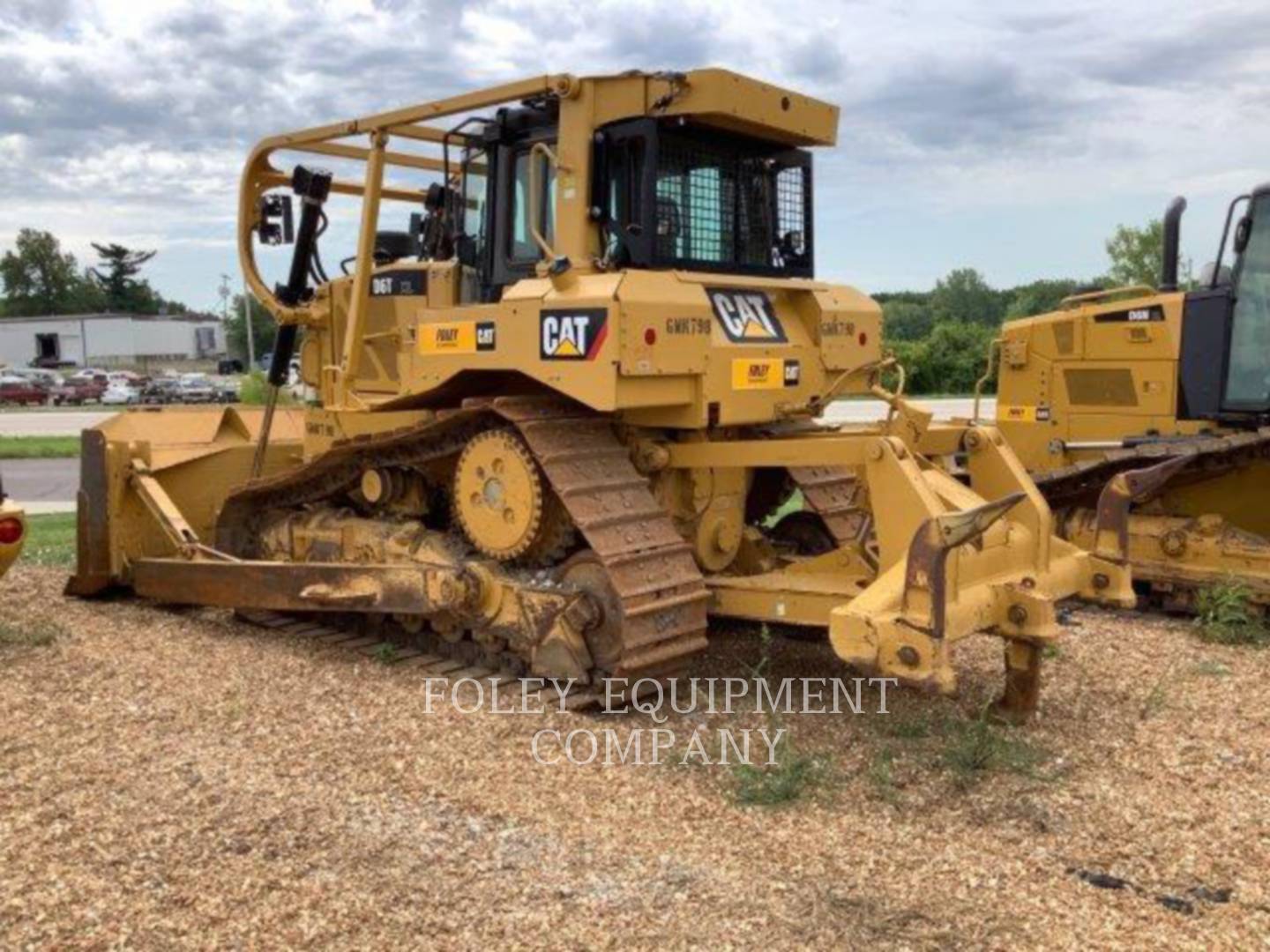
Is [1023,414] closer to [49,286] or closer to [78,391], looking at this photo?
[78,391]

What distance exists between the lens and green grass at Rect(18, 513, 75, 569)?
989 cm

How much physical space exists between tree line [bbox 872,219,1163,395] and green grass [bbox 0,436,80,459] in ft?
52.3

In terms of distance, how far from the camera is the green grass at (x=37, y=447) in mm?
23750

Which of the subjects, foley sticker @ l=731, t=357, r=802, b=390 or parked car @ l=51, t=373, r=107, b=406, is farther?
parked car @ l=51, t=373, r=107, b=406

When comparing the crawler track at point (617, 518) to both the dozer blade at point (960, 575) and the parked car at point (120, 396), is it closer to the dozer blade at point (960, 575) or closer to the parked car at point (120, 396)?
the dozer blade at point (960, 575)

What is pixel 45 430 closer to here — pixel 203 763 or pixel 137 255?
pixel 203 763

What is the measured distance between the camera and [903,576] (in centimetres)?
508

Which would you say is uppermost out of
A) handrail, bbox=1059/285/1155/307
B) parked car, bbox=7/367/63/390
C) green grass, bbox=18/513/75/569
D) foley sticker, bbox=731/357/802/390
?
handrail, bbox=1059/285/1155/307

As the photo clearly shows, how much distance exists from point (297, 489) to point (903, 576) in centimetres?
419

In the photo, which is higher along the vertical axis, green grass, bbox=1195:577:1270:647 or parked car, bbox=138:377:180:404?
parked car, bbox=138:377:180:404

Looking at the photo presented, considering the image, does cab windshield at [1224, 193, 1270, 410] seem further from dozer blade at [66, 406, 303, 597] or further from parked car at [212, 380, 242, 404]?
parked car at [212, 380, 242, 404]

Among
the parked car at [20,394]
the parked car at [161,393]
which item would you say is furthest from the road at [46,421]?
the parked car at [20,394]

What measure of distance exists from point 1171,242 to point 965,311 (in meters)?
56.7

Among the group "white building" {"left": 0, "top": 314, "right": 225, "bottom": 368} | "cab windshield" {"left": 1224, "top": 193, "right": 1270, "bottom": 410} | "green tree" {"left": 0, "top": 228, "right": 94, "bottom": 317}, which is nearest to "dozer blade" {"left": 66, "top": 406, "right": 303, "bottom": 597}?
"cab windshield" {"left": 1224, "top": 193, "right": 1270, "bottom": 410}
